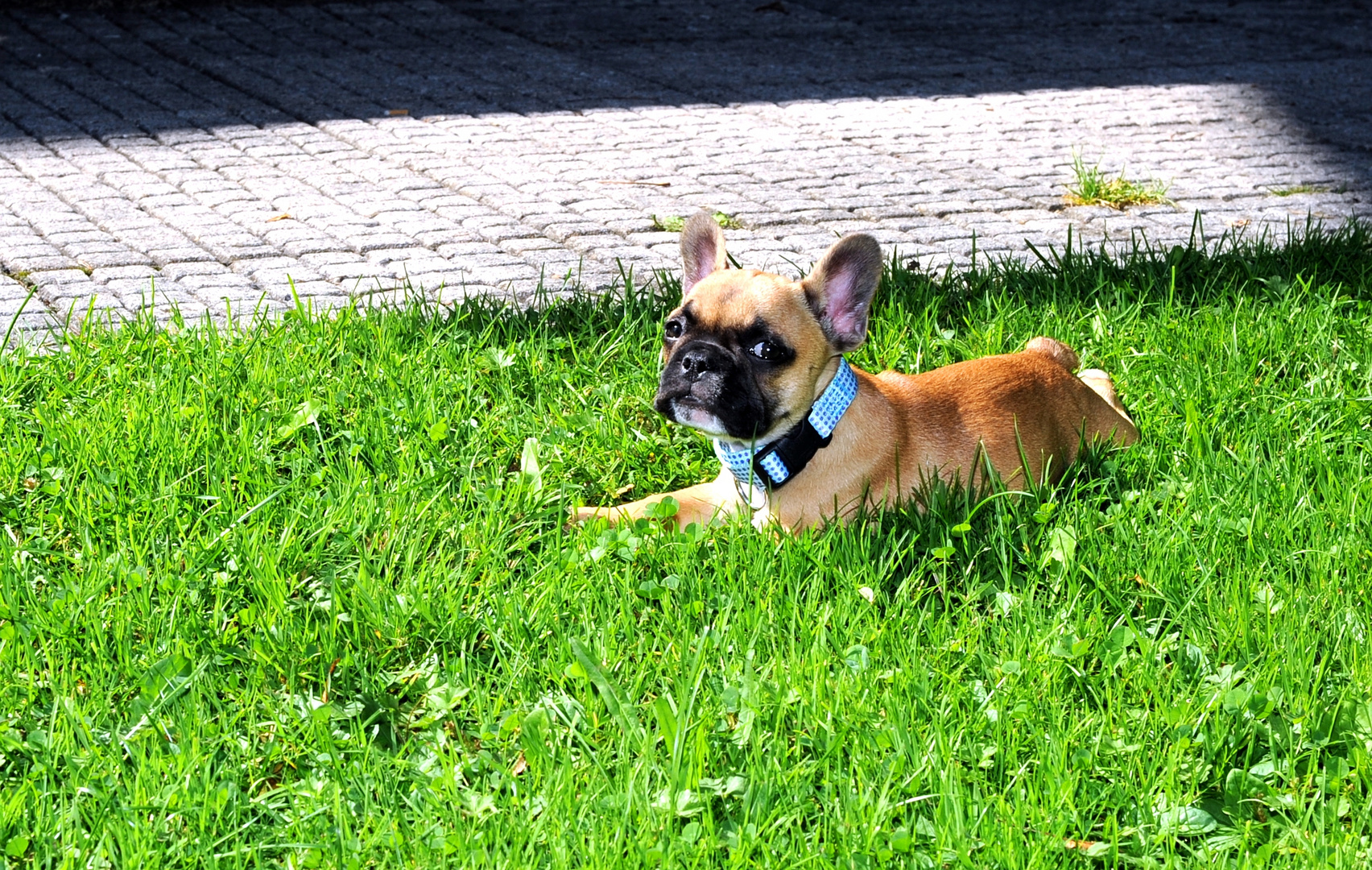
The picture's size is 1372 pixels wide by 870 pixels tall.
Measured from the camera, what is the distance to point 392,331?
493 cm

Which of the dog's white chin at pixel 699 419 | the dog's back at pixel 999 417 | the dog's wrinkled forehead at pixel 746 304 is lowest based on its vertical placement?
the dog's back at pixel 999 417

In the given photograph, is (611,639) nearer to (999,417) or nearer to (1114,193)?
(999,417)

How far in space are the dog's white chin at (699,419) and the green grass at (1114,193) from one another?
14.1 ft

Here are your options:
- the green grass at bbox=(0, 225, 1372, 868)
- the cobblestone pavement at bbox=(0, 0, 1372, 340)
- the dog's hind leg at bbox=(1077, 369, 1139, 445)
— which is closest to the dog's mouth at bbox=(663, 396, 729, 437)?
the green grass at bbox=(0, 225, 1372, 868)

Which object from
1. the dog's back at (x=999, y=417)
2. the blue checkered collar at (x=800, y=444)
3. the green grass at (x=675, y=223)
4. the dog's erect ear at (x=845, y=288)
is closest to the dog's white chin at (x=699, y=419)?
the blue checkered collar at (x=800, y=444)

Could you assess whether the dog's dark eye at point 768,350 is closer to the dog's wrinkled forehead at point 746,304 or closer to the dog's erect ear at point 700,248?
the dog's wrinkled forehead at point 746,304

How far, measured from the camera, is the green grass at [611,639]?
270cm

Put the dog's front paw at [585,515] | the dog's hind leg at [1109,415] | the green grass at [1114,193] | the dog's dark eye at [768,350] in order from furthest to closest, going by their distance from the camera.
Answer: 1. the green grass at [1114,193]
2. the dog's hind leg at [1109,415]
3. the dog's front paw at [585,515]
4. the dog's dark eye at [768,350]

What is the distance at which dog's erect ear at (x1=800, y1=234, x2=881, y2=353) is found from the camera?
371 centimetres

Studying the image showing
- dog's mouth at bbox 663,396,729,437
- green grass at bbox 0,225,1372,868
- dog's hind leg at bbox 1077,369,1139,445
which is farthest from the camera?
dog's hind leg at bbox 1077,369,1139,445

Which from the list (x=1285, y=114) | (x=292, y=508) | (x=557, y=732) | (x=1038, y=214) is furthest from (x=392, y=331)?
(x=1285, y=114)

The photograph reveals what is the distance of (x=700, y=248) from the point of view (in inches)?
158

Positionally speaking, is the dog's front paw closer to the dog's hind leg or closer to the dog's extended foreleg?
the dog's extended foreleg

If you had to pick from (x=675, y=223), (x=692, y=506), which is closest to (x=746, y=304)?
(x=692, y=506)
